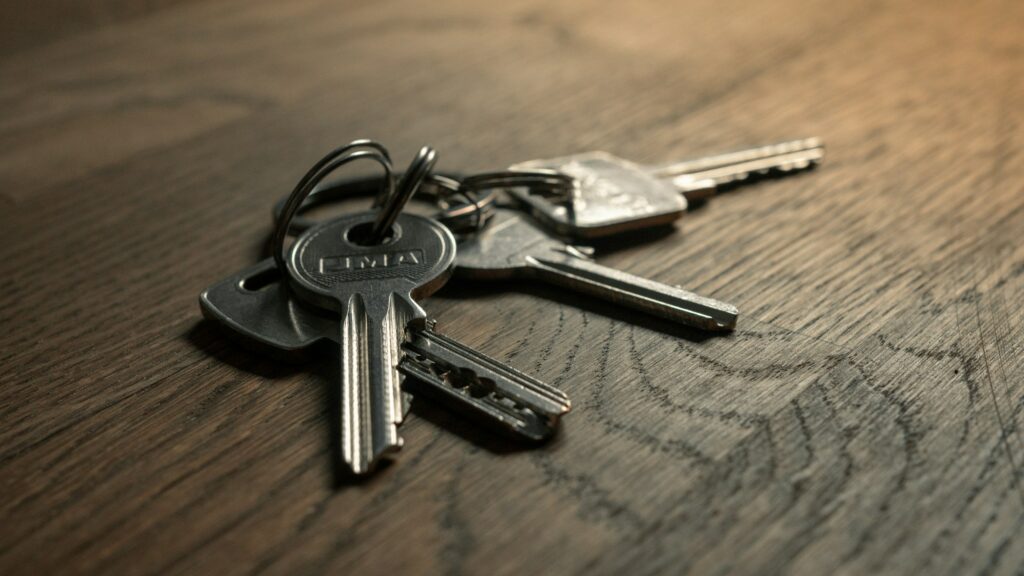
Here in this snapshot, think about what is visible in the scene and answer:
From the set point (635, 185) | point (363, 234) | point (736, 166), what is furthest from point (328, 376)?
point (736, 166)

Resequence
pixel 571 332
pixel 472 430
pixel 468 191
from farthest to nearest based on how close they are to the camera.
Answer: pixel 468 191 < pixel 571 332 < pixel 472 430

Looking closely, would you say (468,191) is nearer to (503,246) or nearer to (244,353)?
(503,246)

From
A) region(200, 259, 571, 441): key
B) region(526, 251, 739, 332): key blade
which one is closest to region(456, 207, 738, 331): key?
region(526, 251, 739, 332): key blade

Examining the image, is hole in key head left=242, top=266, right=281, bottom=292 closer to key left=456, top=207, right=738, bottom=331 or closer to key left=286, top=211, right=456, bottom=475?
key left=286, top=211, right=456, bottom=475

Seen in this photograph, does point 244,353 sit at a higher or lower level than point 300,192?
lower

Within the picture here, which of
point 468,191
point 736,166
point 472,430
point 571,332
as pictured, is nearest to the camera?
point 472,430

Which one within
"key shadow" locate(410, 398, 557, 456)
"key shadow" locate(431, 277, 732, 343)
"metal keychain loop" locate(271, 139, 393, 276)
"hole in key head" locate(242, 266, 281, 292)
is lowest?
"key shadow" locate(410, 398, 557, 456)

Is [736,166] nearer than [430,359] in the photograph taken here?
No

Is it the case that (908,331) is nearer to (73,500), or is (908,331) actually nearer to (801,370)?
(801,370)
